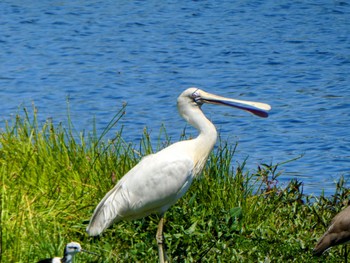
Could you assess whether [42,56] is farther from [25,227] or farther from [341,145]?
[25,227]

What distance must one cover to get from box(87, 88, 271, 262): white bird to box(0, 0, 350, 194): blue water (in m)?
3.88

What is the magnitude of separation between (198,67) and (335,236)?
8.79 meters

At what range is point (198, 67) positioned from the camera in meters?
16.1

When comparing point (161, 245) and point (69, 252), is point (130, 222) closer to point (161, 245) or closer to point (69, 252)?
point (161, 245)

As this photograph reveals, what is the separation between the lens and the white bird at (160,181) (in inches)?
281

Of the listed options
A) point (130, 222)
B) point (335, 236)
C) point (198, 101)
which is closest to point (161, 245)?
point (130, 222)

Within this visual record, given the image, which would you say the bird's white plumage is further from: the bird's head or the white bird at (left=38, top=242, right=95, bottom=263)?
the white bird at (left=38, top=242, right=95, bottom=263)

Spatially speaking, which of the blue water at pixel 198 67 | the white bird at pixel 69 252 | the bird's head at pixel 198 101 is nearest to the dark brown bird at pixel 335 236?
the bird's head at pixel 198 101

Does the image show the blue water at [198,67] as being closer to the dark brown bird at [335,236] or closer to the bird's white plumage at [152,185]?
the dark brown bird at [335,236]

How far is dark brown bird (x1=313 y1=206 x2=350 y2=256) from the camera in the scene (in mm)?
7477

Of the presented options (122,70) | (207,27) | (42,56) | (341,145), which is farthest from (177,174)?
(207,27)

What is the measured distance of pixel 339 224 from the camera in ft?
25.0

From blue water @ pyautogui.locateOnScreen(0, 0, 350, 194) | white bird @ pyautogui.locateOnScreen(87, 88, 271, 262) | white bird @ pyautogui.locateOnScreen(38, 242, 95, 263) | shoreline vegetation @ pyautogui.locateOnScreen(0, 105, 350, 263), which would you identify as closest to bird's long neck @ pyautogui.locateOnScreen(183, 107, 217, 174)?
white bird @ pyautogui.locateOnScreen(87, 88, 271, 262)

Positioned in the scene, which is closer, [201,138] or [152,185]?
[152,185]
